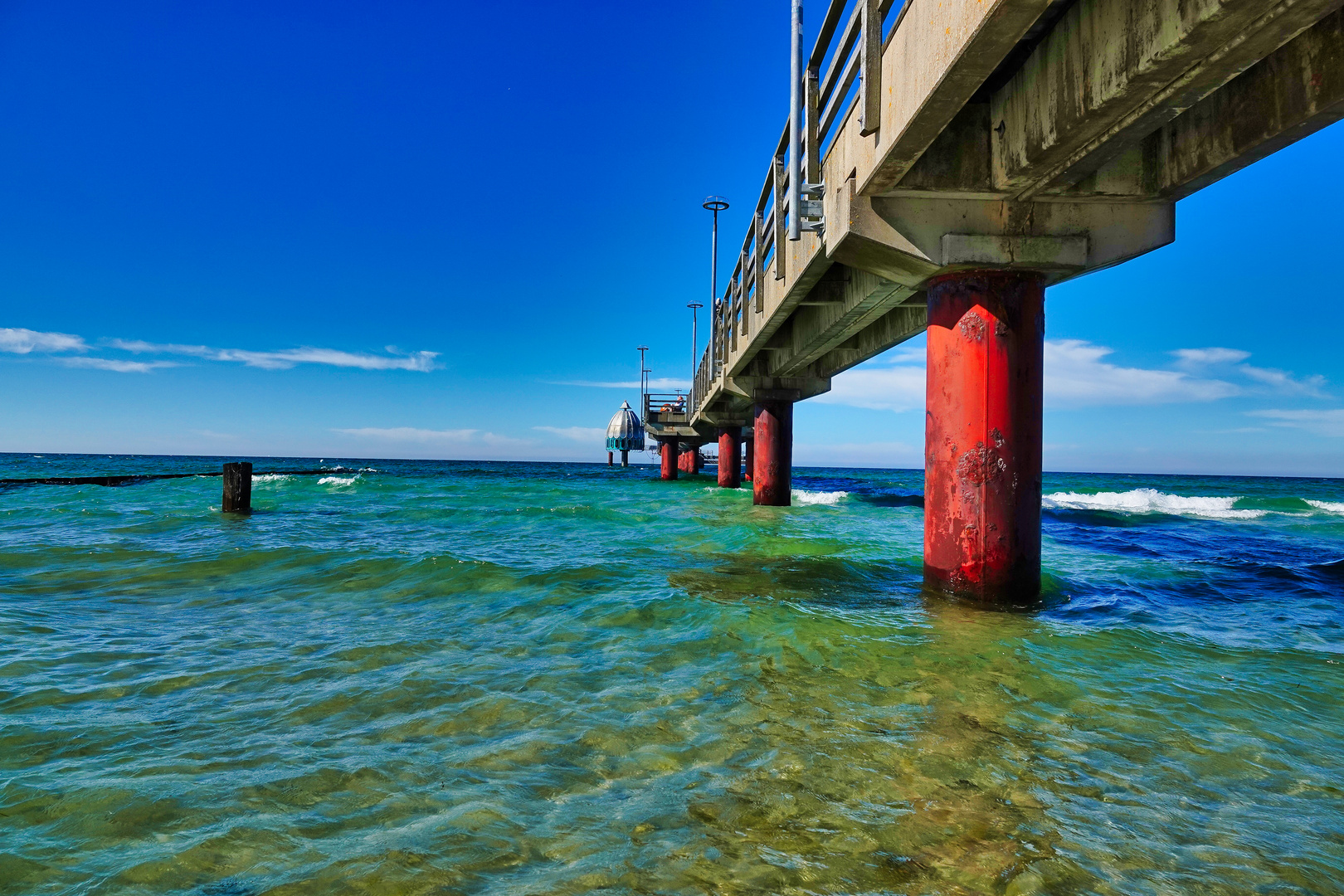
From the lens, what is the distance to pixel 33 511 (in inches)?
625

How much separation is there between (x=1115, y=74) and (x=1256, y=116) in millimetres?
1317

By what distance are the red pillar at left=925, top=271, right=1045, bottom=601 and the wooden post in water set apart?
16404mm

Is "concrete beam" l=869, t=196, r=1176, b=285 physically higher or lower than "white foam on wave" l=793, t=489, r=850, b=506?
higher

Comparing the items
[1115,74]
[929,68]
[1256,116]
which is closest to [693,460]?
[929,68]

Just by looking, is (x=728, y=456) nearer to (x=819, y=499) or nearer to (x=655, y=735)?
(x=819, y=499)

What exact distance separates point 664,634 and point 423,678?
1950 mm

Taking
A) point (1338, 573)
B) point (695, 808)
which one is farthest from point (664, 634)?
point (1338, 573)

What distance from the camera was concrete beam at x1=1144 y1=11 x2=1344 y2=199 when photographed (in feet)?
13.8

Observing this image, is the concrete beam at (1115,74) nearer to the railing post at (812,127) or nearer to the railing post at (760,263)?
the railing post at (812,127)

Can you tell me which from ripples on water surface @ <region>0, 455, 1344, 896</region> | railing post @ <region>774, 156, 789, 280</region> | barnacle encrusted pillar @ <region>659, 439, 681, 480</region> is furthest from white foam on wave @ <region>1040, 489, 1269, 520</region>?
barnacle encrusted pillar @ <region>659, 439, 681, 480</region>

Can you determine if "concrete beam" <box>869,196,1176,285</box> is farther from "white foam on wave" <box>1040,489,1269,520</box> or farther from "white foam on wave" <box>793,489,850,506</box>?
"white foam on wave" <box>1040,489,1269,520</box>

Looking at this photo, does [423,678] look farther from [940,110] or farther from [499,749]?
[940,110]

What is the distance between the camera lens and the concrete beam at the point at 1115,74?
11.9 feet

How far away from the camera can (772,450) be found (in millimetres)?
20969
